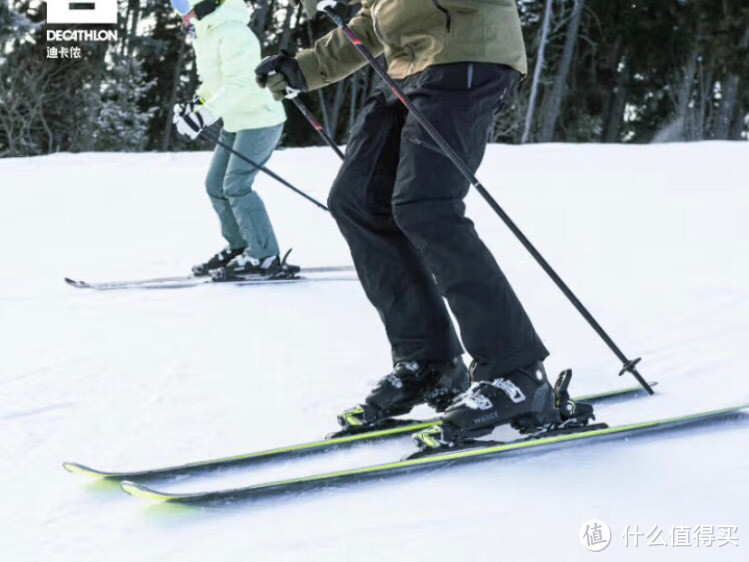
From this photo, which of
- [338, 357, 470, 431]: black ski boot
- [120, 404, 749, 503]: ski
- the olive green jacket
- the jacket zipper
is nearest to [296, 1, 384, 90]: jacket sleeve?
the olive green jacket

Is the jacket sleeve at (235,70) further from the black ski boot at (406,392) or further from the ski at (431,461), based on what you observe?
the ski at (431,461)

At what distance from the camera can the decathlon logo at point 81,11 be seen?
20078 millimetres

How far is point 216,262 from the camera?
570 centimetres

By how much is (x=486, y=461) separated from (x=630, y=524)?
458 millimetres

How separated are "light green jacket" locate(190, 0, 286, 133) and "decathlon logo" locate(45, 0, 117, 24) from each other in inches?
637

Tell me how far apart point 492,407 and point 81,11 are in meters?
21.0

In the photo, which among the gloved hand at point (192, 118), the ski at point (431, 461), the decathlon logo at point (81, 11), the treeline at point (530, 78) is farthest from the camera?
the decathlon logo at point (81, 11)

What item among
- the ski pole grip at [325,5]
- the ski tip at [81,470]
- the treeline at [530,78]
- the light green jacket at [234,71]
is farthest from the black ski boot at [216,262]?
the treeline at [530,78]

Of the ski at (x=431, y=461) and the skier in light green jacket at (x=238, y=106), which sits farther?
the skier in light green jacket at (x=238, y=106)

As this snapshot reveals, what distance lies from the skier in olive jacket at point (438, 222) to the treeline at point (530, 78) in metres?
16.8

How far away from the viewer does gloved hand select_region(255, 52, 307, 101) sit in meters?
2.79

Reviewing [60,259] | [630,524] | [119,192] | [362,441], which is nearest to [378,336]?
[362,441]

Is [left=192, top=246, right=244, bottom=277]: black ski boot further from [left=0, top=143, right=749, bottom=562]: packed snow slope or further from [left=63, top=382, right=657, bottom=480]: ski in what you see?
[left=63, top=382, right=657, bottom=480]: ski

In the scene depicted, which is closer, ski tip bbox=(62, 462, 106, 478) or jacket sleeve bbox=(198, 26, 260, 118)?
ski tip bbox=(62, 462, 106, 478)
